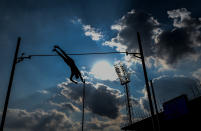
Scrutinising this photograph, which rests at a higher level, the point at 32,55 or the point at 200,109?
the point at 32,55

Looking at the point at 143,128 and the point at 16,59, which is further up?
the point at 16,59

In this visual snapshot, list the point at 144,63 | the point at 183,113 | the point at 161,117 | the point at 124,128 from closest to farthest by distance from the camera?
the point at 183,113 < the point at 144,63 < the point at 161,117 < the point at 124,128

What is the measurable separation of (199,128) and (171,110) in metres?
4.71

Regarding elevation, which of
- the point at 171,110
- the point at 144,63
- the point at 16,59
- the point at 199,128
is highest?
the point at 16,59

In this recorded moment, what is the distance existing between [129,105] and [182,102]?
2307 centimetres

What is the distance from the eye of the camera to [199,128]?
496 inches

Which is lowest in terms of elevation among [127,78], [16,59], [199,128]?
[199,128]

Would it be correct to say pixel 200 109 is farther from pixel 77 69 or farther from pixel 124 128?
pixel 124 128

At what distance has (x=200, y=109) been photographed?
39.6 ft

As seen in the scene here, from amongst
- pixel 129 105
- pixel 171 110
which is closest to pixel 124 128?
pixel 129 105

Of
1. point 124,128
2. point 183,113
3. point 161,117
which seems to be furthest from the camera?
point 124,128

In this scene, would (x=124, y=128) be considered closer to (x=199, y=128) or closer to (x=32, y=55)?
(x=199, y=128)

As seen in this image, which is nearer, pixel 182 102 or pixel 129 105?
pixel 182 102

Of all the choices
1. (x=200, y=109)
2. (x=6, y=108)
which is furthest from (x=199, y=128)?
(x=6, y=108)
